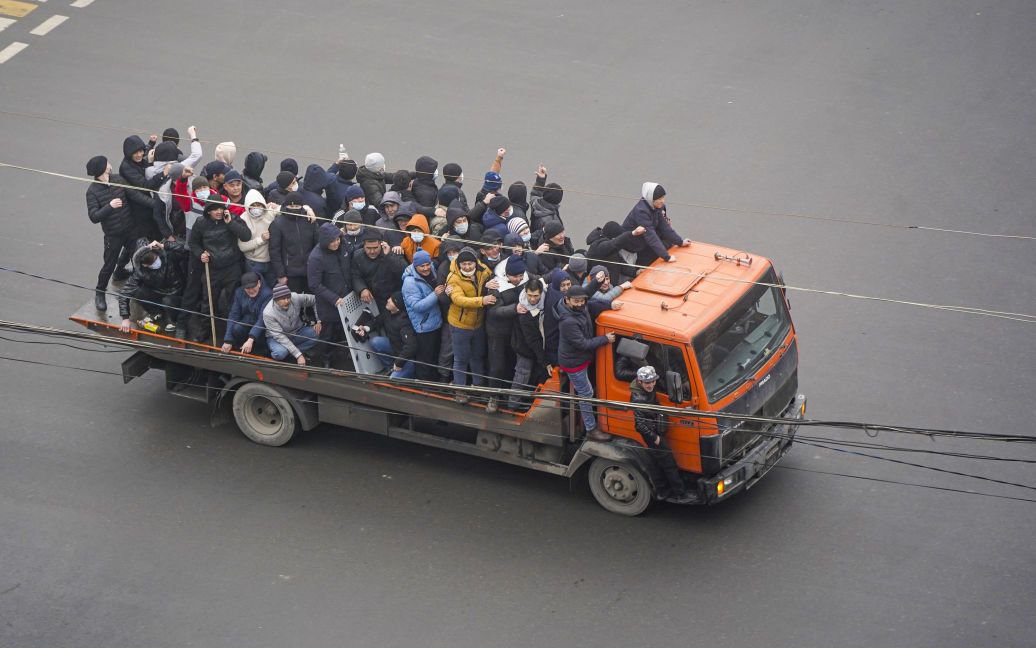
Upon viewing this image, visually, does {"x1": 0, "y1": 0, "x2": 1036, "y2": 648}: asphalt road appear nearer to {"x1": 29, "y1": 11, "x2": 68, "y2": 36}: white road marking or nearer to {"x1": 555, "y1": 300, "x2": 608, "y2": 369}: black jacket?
{"x1": 29, "y1": 11, "x2": 68, "y2": 36}: white road marking

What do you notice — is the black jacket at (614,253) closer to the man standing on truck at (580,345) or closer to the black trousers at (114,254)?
the man standing on truck at (580,345)

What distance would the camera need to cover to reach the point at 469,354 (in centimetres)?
1175

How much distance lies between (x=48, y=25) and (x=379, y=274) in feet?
41.3

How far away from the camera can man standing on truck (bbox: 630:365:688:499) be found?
10.6m

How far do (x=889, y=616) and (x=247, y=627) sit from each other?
5.24 metres

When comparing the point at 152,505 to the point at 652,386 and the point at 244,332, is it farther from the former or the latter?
the point at 652,386

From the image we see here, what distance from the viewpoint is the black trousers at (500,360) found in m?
11.5

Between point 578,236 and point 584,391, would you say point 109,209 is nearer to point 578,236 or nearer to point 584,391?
point 584,391

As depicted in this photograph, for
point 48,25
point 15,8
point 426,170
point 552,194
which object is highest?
point 15,8

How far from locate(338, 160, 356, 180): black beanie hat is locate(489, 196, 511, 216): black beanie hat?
5.72ft

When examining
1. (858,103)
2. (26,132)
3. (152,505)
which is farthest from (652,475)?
(26,132)

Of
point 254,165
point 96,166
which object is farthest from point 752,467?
point 96,166

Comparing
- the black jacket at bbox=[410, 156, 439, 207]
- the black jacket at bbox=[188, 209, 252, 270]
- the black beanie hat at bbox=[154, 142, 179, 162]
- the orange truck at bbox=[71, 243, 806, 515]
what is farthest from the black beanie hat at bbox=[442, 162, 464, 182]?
the black beanie hat at bbox=[154, 142, 179, 162]

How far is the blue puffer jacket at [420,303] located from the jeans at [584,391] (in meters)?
1.51
